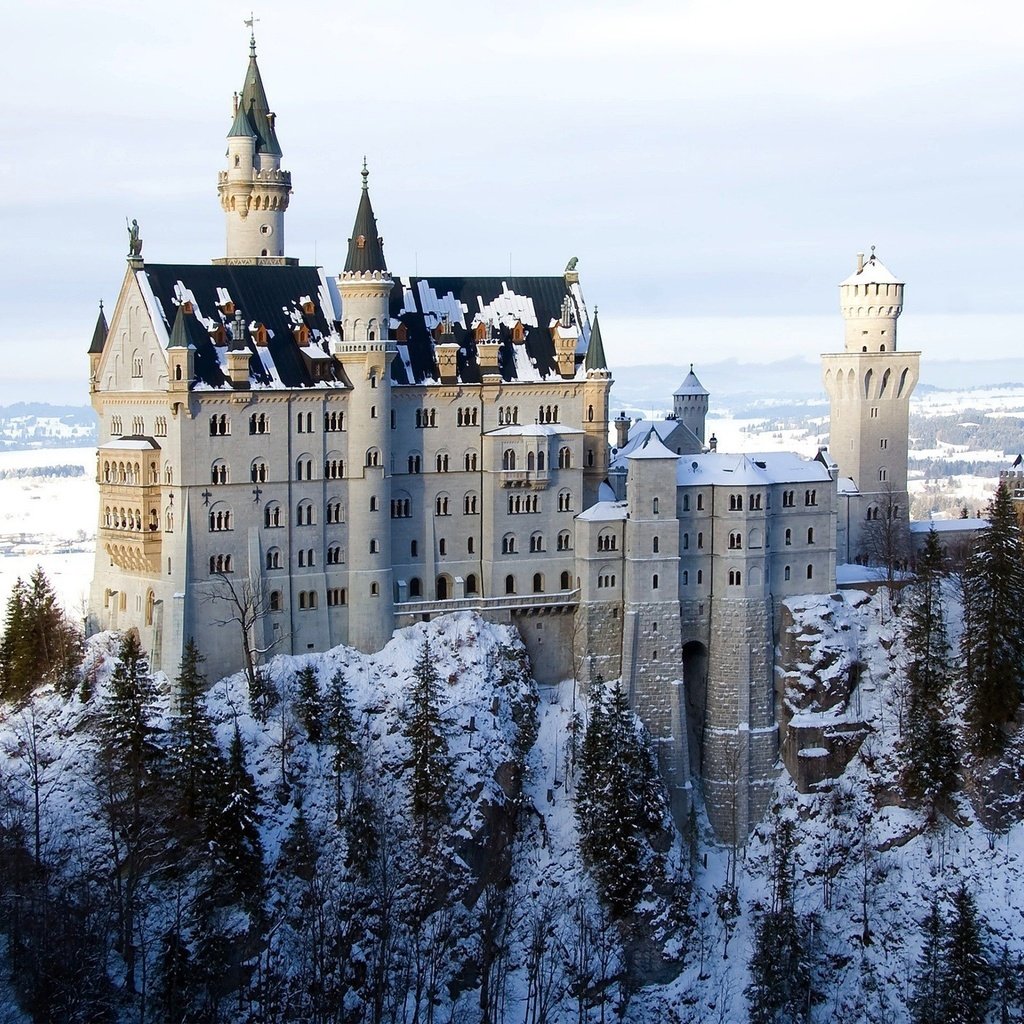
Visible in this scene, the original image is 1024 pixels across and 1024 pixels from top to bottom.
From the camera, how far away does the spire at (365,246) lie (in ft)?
325

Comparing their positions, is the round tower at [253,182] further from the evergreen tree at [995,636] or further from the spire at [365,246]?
the evergreen tree at [995,636]

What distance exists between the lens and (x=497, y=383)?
104m

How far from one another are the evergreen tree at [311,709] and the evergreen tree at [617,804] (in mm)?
14252

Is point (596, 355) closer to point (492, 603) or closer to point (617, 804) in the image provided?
point (492, 603)

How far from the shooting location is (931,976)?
3529 inches

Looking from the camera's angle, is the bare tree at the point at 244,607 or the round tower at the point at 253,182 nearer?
the bare tree at the point at 244,607

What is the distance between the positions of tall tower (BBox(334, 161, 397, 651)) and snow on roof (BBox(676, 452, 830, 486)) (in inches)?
678

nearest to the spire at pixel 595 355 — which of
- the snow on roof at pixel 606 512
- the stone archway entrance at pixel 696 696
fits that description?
the snow on roof at pixel 606 512

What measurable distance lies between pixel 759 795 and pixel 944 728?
1127cm

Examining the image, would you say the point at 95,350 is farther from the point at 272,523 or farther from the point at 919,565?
the point at 919,565

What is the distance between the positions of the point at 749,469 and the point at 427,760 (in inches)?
1004

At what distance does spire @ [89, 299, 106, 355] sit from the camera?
341ft

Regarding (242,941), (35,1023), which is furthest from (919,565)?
(35,1023)

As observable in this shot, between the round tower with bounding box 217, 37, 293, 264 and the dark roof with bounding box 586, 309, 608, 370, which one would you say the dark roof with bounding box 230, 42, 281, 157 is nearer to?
the round tower with bounding box 217, 37, 293, 264
